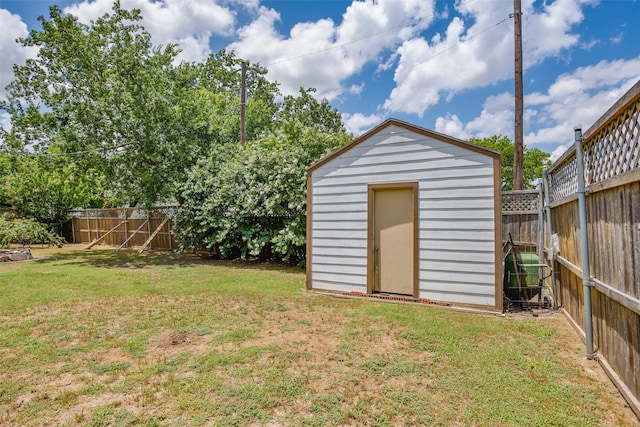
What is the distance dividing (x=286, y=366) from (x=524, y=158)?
88.2 feet

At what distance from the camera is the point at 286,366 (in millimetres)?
3131

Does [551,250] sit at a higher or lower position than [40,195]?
lower

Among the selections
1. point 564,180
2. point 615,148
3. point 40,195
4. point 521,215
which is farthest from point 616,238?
point 40,195

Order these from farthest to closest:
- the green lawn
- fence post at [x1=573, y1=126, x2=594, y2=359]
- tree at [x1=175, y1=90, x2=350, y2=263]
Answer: tree at [x1=175, y1=90, x2=350, y2=263] < fence post at [x1=573, y1=126, x2=594, y2=359] < the green lawn

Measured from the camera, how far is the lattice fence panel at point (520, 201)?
806 cm

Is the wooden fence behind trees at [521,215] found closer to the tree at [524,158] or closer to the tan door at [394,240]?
the tan door at [394,240]

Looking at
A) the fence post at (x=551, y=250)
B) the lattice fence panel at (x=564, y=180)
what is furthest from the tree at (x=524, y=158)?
the lattice fence panel at (x=564, y=180)

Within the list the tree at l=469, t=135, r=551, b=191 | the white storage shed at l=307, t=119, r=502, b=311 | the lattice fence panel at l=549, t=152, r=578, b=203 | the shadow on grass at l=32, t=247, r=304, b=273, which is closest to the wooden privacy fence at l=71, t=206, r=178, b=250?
the shadow on grass at l=32, t=247, r=304, b=273

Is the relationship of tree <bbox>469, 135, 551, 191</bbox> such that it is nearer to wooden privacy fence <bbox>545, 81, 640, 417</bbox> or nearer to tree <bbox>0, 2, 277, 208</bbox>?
tree <bbox>0, 2, 277, 208</bbox>

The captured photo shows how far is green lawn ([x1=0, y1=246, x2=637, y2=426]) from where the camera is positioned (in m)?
2.39

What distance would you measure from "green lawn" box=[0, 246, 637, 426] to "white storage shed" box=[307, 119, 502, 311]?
50 cm

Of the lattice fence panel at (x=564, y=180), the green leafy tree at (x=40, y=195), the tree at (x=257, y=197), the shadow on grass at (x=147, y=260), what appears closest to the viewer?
the lattice fence panel at (x=564, y=180)

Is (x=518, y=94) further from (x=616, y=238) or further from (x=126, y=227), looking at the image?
(x=126, y=227)

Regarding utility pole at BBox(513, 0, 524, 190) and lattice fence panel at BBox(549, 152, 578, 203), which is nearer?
lattice fence panel at BBox(549, 152, 578, 203)
